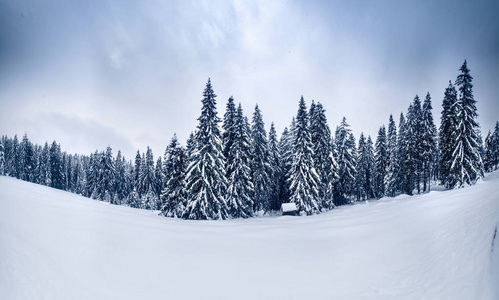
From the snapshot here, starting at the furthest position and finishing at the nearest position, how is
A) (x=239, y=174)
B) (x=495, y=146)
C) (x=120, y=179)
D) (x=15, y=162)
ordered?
(x=15, y=162) → (x=120, y=179) → (x=495, y=146) → (x=239, y=174)

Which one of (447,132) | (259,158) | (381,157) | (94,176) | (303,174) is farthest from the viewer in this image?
(94,176)

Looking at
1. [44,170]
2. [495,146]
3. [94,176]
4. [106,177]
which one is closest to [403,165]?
[495,146]

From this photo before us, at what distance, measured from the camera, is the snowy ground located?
6.25m

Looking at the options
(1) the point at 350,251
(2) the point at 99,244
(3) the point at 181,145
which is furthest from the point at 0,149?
(1) the point at 350,251

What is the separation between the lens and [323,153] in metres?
35.4

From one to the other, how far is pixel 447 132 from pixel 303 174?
21.6 meters

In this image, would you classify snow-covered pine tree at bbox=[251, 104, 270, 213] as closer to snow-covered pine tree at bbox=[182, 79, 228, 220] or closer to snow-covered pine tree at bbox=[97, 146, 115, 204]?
snow-covered pine tree at bbox=[182, 79, 228, 220]

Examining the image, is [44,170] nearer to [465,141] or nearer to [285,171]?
[285,171]

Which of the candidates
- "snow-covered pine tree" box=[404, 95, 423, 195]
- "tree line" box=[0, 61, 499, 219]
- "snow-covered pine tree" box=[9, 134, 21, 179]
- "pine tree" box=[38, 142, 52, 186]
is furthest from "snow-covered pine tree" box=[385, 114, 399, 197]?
"snow-covered pine tree" box=[9, 134, 21, 179]

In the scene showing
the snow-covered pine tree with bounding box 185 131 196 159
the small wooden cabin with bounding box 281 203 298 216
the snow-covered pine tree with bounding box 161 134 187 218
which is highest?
the snow-covered pine tree with bounding box 185 131 196 159

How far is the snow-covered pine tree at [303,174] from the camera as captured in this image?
96.0ft

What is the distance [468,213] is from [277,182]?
3136 cm

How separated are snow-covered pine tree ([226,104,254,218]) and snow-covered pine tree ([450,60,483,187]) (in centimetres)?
2527

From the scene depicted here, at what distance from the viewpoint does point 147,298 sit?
23.1ft
